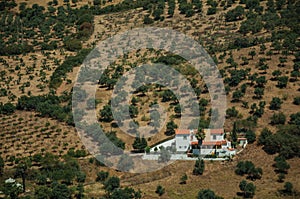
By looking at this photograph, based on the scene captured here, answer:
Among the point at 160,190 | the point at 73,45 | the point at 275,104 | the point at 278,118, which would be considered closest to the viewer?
the point at 160,190

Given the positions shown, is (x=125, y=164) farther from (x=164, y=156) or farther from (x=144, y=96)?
(x=144, y=96)

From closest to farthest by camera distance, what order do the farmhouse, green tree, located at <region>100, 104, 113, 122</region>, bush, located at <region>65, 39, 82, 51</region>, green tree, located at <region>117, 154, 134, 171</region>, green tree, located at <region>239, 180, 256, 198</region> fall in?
green tree, located at <region>239, 180, 256, 198</region>
green tree, located at <region>117, 154, 134, 171</region>
the farmhouse
green tree, located at <region>100, 104, 113, 122</region>
bush, located at <region>65, 39, 82, 51</region>

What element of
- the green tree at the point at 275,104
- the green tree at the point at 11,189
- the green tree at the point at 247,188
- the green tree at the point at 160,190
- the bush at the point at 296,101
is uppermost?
the bush at the point at 296,101

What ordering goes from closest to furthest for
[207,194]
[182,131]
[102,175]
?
[207,194] → [102,175] → [182,131]

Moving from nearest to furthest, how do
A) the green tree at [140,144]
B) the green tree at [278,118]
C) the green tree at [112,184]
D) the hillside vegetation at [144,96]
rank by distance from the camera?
1. the green tree at [112,184]
2. the hillside vegetation at [144,96]
3. the green tree at [140,144]
4. the green tree at [278,118]

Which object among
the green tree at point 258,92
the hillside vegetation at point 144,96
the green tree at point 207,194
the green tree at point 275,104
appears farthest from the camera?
the green tree at point 258,92

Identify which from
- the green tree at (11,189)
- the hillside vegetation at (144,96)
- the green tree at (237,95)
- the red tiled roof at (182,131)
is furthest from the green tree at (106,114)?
the green tree at (11,189)

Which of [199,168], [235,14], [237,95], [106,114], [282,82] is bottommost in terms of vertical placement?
[199,168]

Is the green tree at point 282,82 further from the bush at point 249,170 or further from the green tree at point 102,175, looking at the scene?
the green tree at point 102,175

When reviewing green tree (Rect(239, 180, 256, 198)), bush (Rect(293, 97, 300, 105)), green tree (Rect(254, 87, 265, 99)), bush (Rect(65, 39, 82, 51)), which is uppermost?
bush (Rect(65, 39, 82, 51))

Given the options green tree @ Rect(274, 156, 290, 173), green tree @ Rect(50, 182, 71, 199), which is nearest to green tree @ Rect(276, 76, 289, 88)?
green tree @ Rect(274, 156, 290, 173)

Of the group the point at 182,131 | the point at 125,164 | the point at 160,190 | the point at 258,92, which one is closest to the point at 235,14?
the point at 258,92

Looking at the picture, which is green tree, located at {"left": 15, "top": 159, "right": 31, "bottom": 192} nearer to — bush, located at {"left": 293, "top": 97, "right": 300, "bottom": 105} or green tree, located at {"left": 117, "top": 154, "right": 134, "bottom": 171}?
green tree, located at {"left": 117, "top": 154, "right": 134, "bottom": 171}

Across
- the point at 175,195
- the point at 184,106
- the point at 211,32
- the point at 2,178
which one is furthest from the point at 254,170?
the point at 211,32
